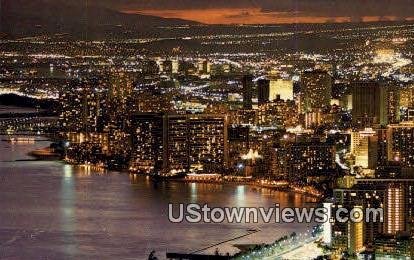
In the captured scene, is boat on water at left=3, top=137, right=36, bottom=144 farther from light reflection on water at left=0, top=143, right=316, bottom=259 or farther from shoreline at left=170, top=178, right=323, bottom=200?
shoreline at left=170, top=178, right=323, bottom=200

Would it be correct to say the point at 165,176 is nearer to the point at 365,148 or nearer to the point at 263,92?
the point at 365,148

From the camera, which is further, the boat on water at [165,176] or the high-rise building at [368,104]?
the high-rise building at [368,104]

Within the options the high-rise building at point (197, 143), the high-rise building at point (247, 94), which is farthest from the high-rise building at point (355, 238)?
the high-rise building at point (247, 94)

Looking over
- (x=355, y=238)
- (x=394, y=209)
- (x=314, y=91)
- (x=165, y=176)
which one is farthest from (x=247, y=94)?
(x=355, y=238)

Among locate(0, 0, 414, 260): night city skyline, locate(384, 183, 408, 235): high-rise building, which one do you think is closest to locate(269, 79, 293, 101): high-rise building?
locate(0, 0, 414, 260): night city skyline

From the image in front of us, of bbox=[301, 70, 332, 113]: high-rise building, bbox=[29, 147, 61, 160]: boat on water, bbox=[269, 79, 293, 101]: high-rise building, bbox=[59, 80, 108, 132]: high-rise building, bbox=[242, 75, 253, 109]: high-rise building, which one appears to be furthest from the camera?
bbox=[59, 80, 108, 132]: high-rise building

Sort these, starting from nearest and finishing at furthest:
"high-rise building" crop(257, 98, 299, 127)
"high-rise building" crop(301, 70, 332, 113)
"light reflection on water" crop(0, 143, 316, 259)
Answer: "light reflection on water" crop(0, 143, 316, 259), "high-rise building" crop(301, 70, 332, 113), "high-rise building" crop(257, 98, 299, 127)

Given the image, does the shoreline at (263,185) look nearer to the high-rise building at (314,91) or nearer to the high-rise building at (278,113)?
the high-rise building at (314,91)
